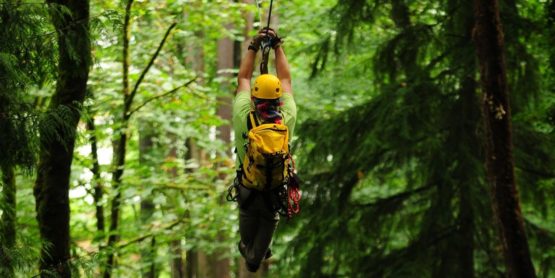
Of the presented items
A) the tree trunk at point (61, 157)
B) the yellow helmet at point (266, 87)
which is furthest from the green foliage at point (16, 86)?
the yellow helmet at point (266, 87)

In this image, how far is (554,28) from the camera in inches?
247

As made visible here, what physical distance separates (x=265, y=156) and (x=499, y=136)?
2.46m

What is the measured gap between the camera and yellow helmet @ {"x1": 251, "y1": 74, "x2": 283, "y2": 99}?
4555mm

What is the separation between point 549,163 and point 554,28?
1547mm

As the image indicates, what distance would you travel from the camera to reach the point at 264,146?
14.4 ft

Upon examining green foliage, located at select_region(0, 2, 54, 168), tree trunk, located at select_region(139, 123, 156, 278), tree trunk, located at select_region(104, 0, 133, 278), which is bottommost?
tree trunk, located at select_region(139, 123, 156, 278)

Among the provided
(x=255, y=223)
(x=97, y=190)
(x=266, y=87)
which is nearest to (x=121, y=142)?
(x=97, y=190)

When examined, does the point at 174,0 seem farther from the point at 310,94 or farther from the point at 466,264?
the point at 466,264

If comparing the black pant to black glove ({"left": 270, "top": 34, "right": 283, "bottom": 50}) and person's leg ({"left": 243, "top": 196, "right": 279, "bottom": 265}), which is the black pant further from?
black glove ({"left": 270, "top": 34, "right": 283, "bottom": 50})

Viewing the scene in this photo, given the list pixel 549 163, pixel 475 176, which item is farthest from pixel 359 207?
pixel 549 163

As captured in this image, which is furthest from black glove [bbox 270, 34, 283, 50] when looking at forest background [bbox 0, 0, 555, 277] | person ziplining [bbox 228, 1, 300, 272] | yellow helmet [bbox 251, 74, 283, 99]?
forest background [bbox 0, 0, 555, 277]

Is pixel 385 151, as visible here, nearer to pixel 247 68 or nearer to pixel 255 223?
pixel 255 223

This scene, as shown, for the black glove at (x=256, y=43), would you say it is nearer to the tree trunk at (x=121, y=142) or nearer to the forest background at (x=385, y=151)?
the forest background at (x=385, y=151)

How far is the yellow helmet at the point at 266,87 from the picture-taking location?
455 cm
